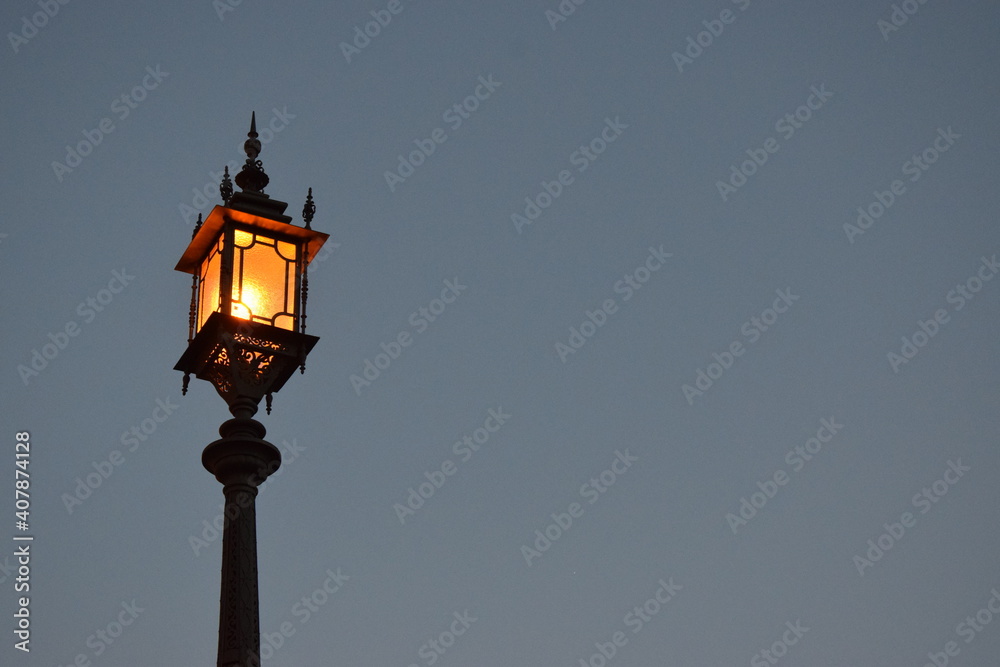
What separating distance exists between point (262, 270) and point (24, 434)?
7630 millimetres

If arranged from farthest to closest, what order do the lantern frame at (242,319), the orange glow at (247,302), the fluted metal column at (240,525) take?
1. the orange glow at (247,302)
2. the lantern frame at (242,319)
3. the fluted metal column at (240,525)

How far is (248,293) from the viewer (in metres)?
11.0

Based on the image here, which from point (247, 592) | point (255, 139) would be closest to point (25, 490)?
point (255, 139)

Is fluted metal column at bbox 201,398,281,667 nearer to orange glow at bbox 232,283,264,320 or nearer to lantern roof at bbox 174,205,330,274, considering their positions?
orange glow at bbox 232,283,264,320

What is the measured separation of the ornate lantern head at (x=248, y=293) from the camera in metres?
10.7

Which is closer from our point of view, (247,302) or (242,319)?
(242,319)

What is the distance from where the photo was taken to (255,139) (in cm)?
1205

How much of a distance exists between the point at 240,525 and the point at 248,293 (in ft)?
6.20

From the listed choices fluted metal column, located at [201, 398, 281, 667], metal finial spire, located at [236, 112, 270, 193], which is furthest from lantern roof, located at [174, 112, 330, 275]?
fluted metal column, located at [201, 398, 281, 667]

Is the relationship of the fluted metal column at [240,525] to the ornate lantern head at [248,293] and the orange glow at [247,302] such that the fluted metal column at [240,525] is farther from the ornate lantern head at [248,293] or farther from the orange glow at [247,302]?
the orange glow at [247,302]

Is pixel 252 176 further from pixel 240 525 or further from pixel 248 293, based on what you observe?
pixel 240 525

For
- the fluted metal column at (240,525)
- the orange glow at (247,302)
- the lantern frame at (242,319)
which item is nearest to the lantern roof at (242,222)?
the lantern frame at (242,319)

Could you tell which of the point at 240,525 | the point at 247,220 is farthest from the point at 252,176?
the point at 240,525

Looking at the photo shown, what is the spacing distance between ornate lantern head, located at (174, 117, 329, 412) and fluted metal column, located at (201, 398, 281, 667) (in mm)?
288
